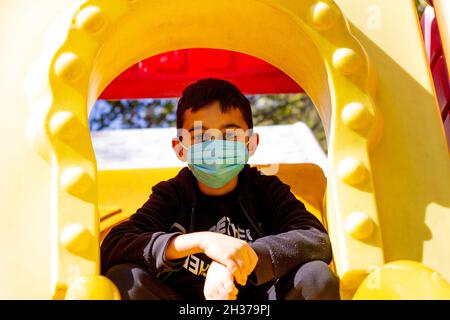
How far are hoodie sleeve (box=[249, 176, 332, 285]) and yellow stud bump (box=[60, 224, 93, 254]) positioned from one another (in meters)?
0.30

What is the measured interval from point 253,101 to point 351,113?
673 centimetres

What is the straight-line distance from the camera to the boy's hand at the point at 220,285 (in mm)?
1162

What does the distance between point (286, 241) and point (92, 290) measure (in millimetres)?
410

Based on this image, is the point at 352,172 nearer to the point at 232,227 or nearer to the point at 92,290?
the point at 232,227

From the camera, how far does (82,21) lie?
1402 mm

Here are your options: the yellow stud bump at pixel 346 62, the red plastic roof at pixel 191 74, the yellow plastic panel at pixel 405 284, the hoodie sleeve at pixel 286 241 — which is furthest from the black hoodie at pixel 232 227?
the red plastic roof at pixel 191 74

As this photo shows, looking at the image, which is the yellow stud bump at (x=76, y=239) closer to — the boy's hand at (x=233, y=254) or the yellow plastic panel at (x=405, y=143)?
the boy's hand at (x=233, y=254)

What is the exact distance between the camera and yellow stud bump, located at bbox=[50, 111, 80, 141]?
1295 millimetres

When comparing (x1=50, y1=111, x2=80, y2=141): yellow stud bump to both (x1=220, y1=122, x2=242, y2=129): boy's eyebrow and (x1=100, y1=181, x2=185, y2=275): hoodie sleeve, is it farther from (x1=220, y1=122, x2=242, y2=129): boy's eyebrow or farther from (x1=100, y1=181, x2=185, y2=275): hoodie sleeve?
(x1=220, y1=122, x2=242, y2=129): boy's eyebrow

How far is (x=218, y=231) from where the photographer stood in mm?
1492

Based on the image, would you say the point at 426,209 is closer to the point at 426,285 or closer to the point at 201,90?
the point at 426,285

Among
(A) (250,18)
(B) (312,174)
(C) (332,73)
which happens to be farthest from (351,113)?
(B) (312,174)

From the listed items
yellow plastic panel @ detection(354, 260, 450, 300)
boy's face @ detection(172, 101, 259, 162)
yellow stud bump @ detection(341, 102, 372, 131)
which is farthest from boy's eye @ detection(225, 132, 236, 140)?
yellow plastic panel @ detection(354, 260, 450, 300)

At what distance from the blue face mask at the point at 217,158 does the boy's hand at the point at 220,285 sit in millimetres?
326
